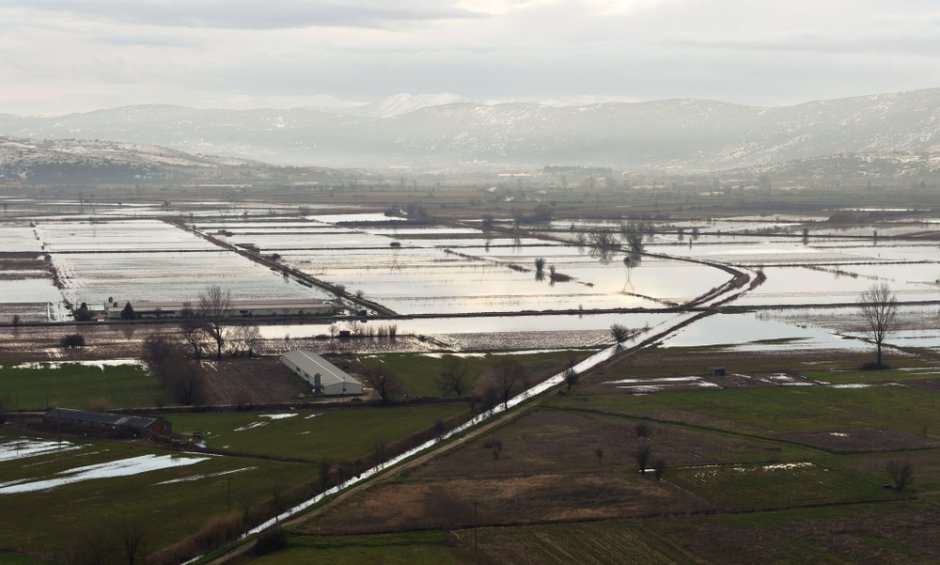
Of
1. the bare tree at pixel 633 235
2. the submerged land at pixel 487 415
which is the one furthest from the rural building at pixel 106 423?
the bare tree at pixel 633 235

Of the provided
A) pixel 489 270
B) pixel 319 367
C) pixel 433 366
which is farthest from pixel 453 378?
pixel 489 270

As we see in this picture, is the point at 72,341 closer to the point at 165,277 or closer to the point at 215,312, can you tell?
the point at 215,312

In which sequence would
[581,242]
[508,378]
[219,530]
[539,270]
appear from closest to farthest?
1. [219,530]
2. [508,378]
3. [539,270]
4. [581,242]

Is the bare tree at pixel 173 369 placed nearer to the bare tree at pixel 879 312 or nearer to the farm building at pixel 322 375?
the farm building at pixel 322 375

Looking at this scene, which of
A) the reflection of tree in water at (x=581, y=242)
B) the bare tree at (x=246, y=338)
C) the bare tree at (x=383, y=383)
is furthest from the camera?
the reflection of tree in water at (x=581, y=242)

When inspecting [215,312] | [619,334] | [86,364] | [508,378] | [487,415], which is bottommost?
[487,415]

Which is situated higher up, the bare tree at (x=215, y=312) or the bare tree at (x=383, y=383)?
the bare tree at (x=215, y=312)

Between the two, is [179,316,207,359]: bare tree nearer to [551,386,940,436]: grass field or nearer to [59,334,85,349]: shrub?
[59,334,85,349]: shrub
